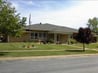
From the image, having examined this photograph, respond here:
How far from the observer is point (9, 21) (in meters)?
28.9

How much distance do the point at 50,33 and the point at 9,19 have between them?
28.0m

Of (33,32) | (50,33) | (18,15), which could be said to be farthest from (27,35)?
(18,15)

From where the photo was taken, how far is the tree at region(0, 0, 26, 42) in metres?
28.6

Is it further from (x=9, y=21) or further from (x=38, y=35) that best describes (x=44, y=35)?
(x=9, y=21)

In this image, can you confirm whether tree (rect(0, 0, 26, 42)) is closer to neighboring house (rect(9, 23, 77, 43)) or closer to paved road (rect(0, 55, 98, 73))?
paved road (rect(0, 55, 98, 73))

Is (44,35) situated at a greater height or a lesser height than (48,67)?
greater

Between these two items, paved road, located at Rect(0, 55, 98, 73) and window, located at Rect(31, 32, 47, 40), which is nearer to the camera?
paved road, located at Rect(0, 55, 98, 73)

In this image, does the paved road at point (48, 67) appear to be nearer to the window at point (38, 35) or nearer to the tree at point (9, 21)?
the tree at point (9, 21)

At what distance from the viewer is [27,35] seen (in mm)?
53281

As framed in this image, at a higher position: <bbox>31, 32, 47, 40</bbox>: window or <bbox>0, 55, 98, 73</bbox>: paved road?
<bbox>31, 32, 47, 40</bbox>: window

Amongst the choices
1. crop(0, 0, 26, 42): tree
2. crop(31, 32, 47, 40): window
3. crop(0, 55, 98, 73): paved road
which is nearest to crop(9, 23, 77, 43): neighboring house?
crop(31, 32, 47, 40): window

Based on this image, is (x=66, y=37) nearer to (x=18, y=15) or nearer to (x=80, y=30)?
(x=80, y=30)

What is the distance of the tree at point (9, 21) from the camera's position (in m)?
28.6

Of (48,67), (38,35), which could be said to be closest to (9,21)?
(48,67)
